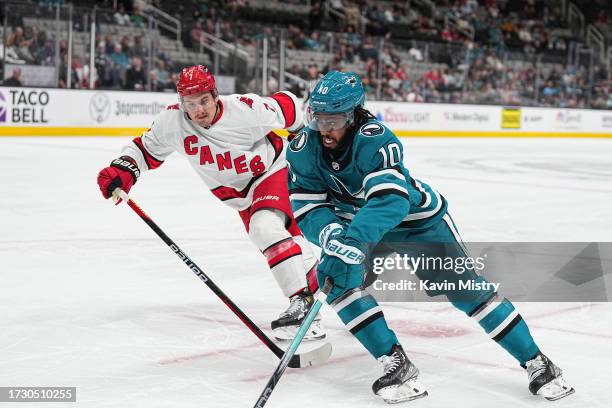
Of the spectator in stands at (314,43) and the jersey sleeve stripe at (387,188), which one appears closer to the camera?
the jersey sleeve stripe at (387,188)

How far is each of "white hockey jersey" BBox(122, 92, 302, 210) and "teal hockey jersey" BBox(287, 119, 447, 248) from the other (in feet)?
2.47

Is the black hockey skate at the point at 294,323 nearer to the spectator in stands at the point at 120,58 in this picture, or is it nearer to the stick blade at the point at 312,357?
the stick blade at the point at 312,357

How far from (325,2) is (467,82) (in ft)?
14.3

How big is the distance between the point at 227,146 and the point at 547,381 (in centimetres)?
149

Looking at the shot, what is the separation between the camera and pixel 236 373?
2.68m

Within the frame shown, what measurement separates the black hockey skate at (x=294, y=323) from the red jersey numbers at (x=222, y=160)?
53 centimetres

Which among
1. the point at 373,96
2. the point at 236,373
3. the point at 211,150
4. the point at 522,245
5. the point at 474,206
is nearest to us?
the point at 236,373

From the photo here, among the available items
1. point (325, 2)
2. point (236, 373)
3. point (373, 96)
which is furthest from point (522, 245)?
point (325, 2)

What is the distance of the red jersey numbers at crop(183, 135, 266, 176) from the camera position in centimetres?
334

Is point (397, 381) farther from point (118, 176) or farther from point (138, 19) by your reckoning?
point (138, 19)

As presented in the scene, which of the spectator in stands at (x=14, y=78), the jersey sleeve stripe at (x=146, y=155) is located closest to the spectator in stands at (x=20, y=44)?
the spectator in stands at (x=14, y=78)

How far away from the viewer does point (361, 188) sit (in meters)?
2.56

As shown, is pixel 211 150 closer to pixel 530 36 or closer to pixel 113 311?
pixel 113 311

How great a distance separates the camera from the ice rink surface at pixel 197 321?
2541mm
